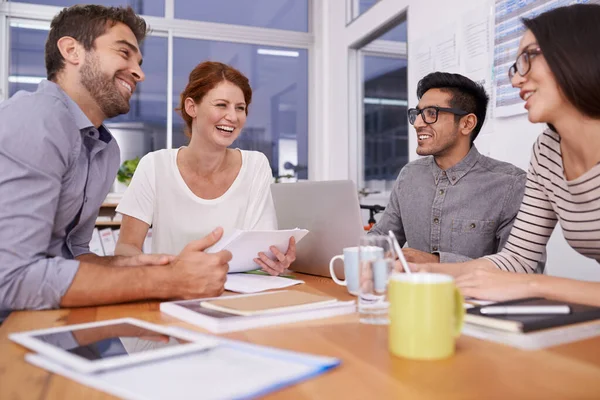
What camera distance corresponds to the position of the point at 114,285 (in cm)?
105

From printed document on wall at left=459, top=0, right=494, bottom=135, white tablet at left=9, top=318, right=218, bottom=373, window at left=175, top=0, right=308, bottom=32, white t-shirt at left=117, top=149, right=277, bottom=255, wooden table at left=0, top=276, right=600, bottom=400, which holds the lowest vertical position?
wooden table at left=0, top=276, right=600, bottom=400

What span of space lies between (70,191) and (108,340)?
0.67 meters

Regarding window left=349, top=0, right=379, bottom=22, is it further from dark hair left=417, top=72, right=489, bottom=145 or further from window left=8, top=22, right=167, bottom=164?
dark hair left=417, top=72, right=489, bottom=145

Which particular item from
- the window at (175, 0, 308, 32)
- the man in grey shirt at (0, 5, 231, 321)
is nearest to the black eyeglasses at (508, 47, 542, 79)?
the man in grey shirt at (0, 5, 231, 321)

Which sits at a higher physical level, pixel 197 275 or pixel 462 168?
pixel 462 168

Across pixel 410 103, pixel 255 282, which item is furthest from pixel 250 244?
pixel 410 103

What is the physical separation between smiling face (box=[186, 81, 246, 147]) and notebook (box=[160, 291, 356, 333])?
47.7 inches

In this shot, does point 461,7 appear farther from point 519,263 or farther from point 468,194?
point 519,263

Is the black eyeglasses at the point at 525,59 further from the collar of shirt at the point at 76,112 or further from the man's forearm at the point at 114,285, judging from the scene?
the collar of shirt at the point at 76,112

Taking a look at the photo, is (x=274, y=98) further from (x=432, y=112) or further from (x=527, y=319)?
(x=527, y=319)

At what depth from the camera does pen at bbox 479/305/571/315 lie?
2.64 ft

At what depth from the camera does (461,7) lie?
2719mm

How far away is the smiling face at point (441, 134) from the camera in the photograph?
1976 millimetres

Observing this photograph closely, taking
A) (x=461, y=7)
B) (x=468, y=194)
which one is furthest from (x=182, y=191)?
(x=461, y=7)
